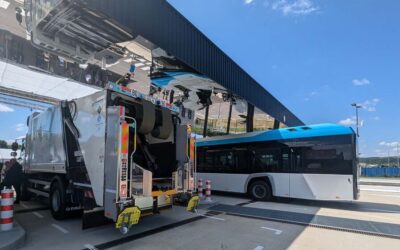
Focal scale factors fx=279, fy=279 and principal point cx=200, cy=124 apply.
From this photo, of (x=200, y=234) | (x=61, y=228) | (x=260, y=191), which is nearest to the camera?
(x=200, y=234)

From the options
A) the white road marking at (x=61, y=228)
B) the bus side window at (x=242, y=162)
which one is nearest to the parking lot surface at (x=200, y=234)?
the white road marking at (x=61, y=228)

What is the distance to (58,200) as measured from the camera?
7.46 meters

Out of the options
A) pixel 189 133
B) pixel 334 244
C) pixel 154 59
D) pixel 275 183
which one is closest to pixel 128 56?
pixel 154 59

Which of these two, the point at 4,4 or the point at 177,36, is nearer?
the point at 4,4

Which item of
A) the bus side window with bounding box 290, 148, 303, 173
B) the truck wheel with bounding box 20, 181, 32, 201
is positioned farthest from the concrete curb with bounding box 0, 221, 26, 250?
the bus side window with bounding box 290, 148, 303, 173

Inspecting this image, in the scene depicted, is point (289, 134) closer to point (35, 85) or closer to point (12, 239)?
point (12, 239)

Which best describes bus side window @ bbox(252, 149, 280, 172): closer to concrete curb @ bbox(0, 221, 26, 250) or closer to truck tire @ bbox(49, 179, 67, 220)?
truck tire @ bbox(49, 179, 67, 220)

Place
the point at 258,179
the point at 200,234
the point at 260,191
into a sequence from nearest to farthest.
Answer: the point at 200,234, the point at 260,191, the point at 258,179

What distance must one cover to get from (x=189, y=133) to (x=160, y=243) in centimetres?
312

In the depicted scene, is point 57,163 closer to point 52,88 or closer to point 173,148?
point 173,148

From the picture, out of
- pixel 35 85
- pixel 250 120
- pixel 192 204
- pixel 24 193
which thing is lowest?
pixel 24 193

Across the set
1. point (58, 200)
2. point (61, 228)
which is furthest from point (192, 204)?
point (58, 200)

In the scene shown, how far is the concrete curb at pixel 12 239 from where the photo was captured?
508 cm

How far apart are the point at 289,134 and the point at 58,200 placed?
8463 mm
